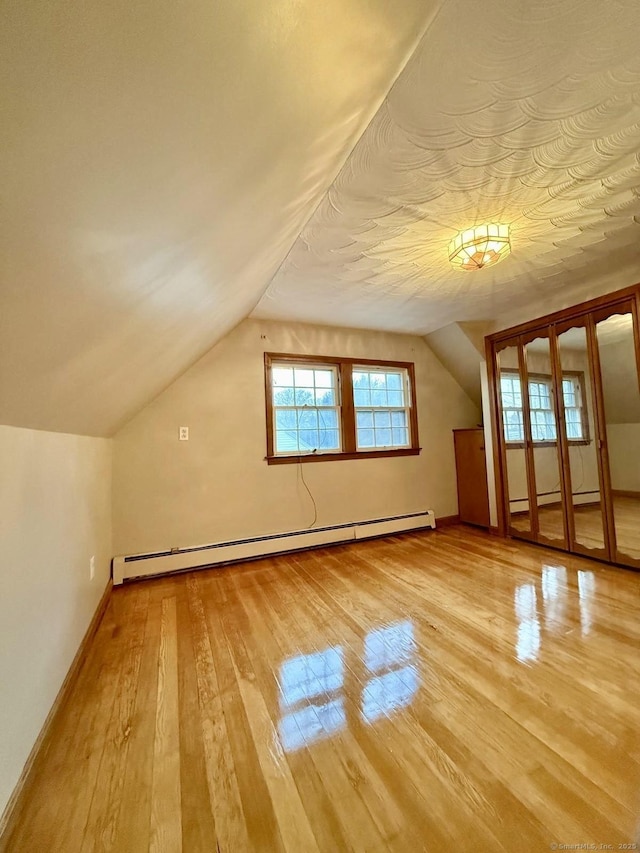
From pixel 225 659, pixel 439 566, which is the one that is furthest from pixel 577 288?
pixel 225 659

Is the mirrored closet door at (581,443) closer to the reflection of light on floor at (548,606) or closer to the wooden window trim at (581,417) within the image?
the wooden window trim at (581,417)

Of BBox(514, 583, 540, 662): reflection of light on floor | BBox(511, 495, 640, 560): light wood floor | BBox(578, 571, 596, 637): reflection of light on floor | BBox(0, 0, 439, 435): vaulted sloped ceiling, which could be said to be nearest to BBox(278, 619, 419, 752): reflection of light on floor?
BBox(514, 583, 540, 662): reflection of light on floor

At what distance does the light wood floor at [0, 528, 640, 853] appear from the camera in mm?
936

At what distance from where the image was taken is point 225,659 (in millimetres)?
1700

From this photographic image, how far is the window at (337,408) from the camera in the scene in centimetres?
345

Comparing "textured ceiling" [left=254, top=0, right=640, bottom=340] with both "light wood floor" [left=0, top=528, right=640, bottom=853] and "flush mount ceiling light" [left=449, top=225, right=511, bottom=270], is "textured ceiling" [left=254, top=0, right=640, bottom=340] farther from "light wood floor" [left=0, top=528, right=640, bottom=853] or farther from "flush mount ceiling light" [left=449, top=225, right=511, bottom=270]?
"light wood floor" [left=0, top=528, right=640, bottom=853]

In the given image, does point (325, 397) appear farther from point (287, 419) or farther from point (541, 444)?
point (541, 444)

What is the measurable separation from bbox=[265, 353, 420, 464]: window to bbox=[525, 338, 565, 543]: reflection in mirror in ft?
4.04

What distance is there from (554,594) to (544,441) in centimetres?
144

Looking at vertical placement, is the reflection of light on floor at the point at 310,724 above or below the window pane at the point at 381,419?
below

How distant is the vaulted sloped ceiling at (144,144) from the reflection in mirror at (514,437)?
9.28 ft

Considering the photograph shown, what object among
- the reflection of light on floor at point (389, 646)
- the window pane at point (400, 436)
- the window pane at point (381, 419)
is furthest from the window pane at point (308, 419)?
the reflection of light on floor at point (389, 646)

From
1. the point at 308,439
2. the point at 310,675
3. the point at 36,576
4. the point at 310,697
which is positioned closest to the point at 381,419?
the point at 308,439

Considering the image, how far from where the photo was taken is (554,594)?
2.27 metres
